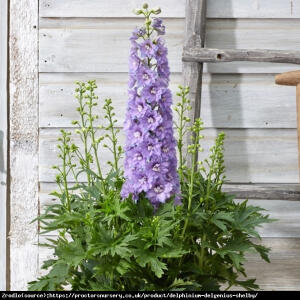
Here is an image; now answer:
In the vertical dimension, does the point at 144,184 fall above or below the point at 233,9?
below

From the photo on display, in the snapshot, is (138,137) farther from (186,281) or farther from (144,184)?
(186,281)

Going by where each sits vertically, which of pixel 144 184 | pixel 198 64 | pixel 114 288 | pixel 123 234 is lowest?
pixel 114 288

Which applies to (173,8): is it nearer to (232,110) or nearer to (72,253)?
(232,110)

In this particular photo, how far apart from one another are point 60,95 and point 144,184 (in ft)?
2.40

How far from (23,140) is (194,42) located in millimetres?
636

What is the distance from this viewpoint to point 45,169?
1874 mm

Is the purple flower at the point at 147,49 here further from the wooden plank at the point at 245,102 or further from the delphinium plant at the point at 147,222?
the wooden plank at the point at 245,102

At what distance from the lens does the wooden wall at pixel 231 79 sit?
72.2 inches

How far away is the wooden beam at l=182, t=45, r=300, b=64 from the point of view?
1.69 metres

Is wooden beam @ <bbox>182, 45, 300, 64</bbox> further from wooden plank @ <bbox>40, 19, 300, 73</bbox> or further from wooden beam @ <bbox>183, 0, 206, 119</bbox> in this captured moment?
wooden plank @ <bbox>40, 19, 300, 73</bbox>

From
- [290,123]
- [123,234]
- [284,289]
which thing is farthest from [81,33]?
[284,289]

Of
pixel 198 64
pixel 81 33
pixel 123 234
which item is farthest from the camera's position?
pixel 81 33

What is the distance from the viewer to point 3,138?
6.38ft

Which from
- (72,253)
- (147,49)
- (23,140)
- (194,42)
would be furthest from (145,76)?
(23,140)
